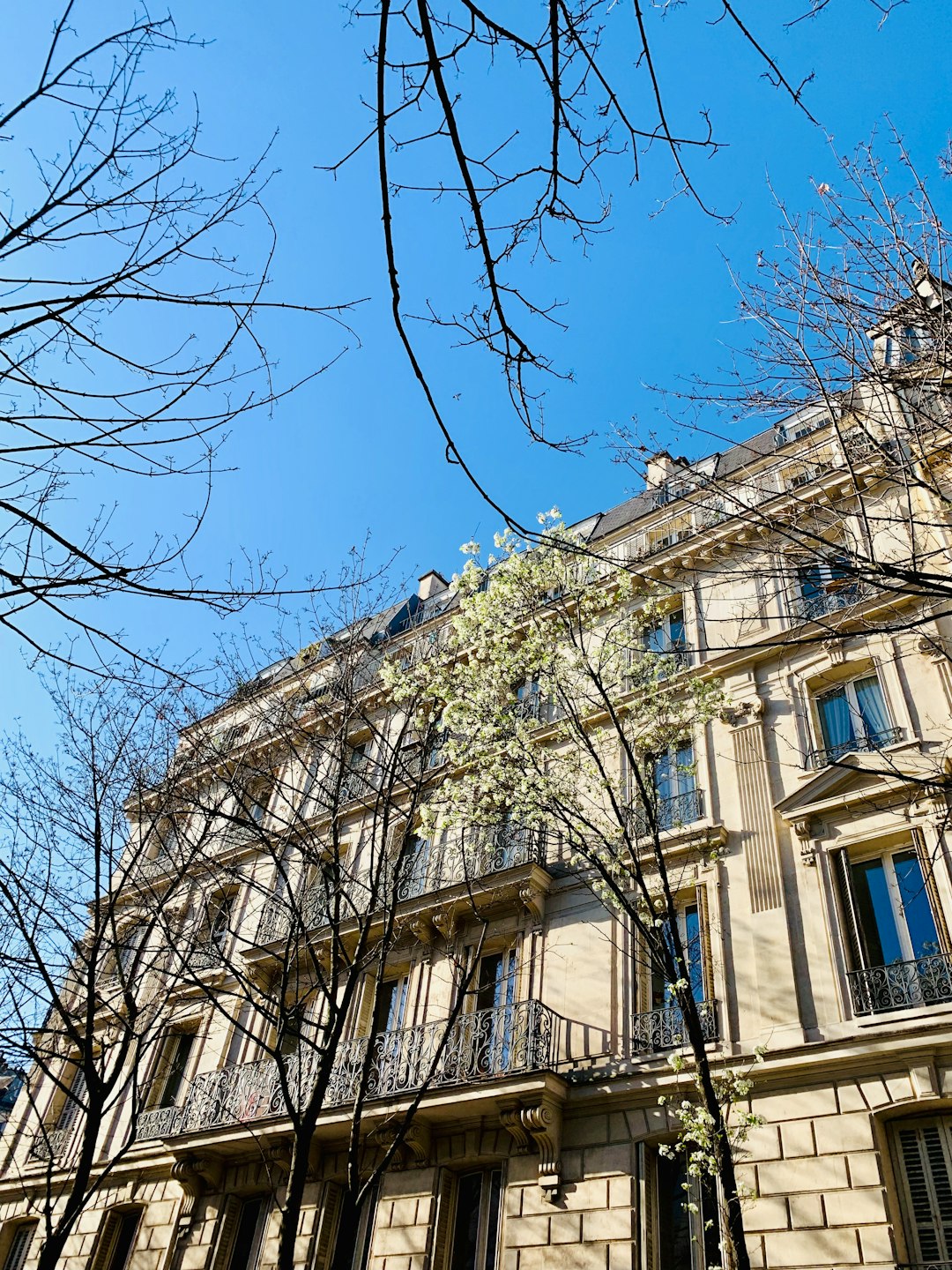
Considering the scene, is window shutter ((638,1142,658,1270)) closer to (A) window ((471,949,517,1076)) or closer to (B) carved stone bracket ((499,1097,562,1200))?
(B) carved stone bracket ((499,1097,562,1200))

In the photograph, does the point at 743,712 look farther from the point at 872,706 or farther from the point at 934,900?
the point at 934,900

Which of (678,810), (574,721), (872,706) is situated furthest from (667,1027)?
(872,706)

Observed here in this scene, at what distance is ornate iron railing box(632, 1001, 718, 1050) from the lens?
1119cm

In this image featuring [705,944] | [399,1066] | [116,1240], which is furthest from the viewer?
[116,1240]

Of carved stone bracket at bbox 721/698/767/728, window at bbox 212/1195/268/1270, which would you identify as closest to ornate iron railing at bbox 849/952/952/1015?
carved stone bracket at bbox 721/698/767/728

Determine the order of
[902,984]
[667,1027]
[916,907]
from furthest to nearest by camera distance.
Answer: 1. [667,1027]
2. [916,907]
3. [902,984]

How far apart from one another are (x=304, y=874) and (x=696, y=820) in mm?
8462

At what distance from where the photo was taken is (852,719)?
12.8 meters

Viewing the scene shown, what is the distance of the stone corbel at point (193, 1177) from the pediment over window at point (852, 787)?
10.9 meters

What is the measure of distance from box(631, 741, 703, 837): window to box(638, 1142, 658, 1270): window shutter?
3958 mm

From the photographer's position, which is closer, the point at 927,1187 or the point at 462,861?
the point at 927,1187

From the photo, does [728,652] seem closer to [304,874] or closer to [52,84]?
[304,874]

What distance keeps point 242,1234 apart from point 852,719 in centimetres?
1249

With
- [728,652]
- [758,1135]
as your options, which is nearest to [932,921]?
[758,1135]
